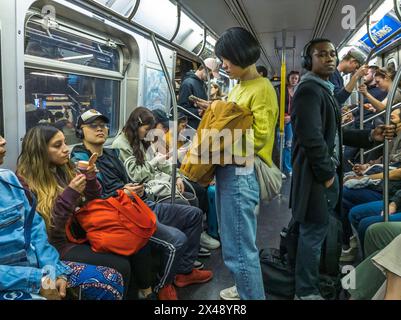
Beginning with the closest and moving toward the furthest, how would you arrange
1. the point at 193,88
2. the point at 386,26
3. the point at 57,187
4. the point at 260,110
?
the point at 260,110, the point at 57,187, the point at 193,88, the point at 386,26

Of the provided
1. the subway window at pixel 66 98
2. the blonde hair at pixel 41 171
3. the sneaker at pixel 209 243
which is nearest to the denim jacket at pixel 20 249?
the blonde hair at pixel 41 171

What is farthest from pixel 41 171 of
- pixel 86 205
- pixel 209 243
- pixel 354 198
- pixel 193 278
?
pixel 354 198

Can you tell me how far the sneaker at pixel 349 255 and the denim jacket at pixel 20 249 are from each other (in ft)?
7.35

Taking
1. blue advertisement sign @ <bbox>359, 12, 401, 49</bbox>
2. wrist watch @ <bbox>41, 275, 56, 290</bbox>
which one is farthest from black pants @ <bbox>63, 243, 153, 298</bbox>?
blue advertisement sign @ <bbox>359, 12, 401, 49</bbox>

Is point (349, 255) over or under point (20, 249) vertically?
under

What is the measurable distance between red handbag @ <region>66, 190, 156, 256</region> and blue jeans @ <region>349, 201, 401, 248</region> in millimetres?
1486

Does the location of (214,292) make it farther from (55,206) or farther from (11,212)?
(11,212)

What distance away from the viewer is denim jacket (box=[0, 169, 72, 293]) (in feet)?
4.52

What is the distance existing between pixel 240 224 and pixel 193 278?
0.94 meters

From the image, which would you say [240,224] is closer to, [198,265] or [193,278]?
[193,278]

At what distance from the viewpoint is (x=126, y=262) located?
185 cm

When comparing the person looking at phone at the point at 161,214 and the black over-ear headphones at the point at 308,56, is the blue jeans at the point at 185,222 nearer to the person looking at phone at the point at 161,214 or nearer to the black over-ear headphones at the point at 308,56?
the person looking at phone at the point at 161,214

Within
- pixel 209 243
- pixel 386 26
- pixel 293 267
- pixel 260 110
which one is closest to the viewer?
pixel 260 110

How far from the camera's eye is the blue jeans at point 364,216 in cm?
236
